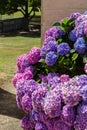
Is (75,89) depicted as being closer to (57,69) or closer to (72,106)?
(72,106)

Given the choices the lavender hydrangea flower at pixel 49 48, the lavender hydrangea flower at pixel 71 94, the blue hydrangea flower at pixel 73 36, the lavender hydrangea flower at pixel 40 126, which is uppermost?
the blue hydrangea flower at pixel 73 36

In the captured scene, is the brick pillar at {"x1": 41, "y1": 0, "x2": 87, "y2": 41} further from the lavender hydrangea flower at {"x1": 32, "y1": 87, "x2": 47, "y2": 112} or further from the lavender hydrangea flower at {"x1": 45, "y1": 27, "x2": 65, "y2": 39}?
the lavender hydrangea flower at {"x1": 32, "y1": 87, "x2": 47, "y2": 112}

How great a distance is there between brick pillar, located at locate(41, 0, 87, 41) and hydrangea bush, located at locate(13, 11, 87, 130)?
59 cm

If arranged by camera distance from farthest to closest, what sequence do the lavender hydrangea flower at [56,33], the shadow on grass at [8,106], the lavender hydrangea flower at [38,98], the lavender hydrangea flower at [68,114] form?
the shadow on grass at [8,106] → the lavender hydrangea flower at [56,33] → the lavender hydrangea flower at [38,98] → the lavender hydrangea flower at [68,114]

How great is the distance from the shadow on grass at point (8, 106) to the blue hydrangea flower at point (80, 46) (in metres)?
3.94

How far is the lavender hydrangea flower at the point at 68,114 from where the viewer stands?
3900mm

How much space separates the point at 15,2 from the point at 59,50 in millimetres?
30109

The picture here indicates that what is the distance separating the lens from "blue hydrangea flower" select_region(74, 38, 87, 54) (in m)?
4.47

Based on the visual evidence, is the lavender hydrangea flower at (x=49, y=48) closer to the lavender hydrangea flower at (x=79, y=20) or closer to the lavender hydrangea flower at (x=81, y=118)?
the lavender hydrangea flower at (x=79, y=20)

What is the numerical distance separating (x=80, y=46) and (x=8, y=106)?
500 cm

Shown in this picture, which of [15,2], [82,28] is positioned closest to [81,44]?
[82,28]

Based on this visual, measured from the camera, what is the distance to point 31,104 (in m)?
4.41

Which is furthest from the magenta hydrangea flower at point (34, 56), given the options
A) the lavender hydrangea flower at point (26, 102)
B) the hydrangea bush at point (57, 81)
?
the lavender hydrangea flower at point (26, 102)

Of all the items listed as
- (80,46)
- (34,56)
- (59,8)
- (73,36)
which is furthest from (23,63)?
(59,8)
